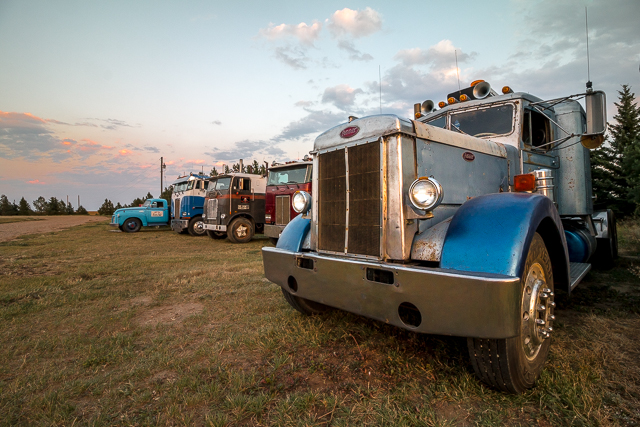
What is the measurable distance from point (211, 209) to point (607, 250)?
12.3 m

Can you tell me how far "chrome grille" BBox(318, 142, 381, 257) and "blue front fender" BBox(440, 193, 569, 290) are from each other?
1.97 ft

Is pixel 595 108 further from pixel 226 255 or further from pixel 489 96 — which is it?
pixel 226 255

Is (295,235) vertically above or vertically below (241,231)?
above

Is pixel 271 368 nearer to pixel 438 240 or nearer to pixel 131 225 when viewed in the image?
pixel 438 240

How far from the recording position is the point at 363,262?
2.58 meters

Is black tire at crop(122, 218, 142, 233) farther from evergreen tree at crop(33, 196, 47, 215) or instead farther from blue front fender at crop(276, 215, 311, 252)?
evergreen tree at crop(33, 196, 47, 215)

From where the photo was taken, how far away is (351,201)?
2971 mm

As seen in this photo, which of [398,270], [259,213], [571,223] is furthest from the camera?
[259,213]

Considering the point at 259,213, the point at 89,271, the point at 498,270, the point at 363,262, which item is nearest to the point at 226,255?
the point at 89,271

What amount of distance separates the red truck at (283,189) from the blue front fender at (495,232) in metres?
8.72

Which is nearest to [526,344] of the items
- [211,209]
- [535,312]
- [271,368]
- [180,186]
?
[535,312]

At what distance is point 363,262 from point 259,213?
1170 cm

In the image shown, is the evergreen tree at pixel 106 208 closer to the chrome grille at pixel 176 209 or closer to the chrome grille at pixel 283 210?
the chrome grille at pixel 176 209

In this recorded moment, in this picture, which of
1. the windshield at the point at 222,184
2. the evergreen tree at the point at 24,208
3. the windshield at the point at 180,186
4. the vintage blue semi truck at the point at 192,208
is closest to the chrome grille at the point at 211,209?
the windshield at the point at 222,184
